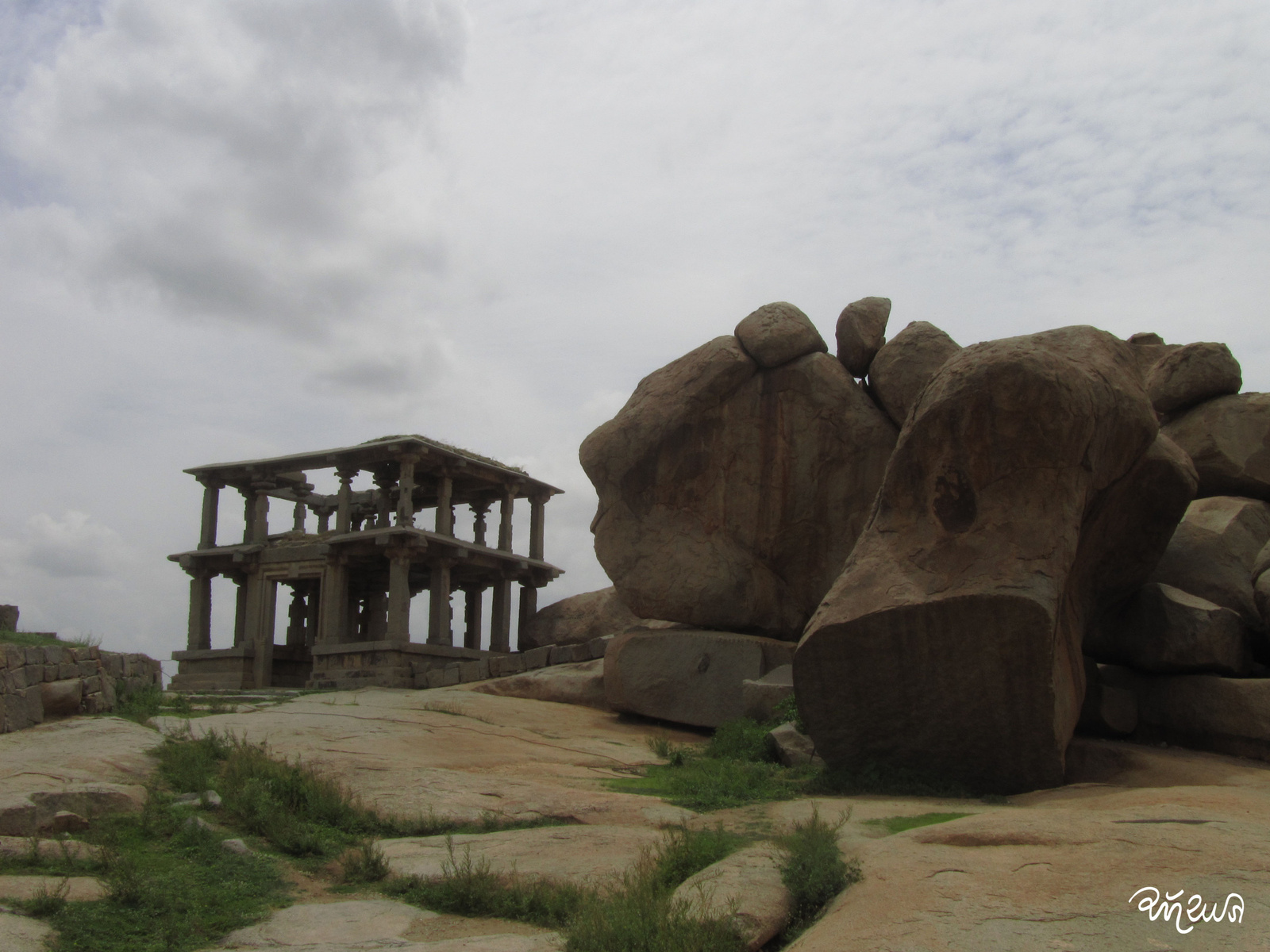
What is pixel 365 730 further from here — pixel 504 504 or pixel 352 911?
pixel 504 504

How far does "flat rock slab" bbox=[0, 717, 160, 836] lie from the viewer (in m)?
6.57

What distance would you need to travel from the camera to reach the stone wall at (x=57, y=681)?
33.1 ft

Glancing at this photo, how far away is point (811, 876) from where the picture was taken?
521 centimetres

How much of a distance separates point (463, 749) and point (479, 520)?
664 inches

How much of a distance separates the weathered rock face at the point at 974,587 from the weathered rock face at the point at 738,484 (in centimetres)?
552

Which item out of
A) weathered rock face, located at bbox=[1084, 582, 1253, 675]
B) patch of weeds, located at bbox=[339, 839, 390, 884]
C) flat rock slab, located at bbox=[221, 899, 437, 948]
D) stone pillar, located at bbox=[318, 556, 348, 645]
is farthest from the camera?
stone pillar, located at bbox=[318, 556, 348, 645]

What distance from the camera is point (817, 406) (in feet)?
47.0

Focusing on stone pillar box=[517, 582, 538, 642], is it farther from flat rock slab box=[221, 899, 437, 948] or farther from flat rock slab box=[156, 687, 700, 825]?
flat rock slab box=[221, 899, 437, 948]

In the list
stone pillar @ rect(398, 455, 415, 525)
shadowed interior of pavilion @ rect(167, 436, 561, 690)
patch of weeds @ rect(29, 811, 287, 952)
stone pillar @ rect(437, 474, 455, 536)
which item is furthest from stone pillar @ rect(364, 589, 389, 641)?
patch of weeds @ rect(29, 811, 287, 952)

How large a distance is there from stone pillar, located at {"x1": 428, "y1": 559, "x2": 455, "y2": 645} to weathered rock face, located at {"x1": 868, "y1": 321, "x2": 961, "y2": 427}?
1241cm

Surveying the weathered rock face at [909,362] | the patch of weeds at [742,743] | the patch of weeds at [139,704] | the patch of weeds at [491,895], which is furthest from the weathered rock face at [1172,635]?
the patch of weeds at [139,704]

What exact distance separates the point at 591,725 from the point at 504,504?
494 inches

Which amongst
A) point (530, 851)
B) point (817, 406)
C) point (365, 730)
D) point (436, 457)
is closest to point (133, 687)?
point (365, 730)

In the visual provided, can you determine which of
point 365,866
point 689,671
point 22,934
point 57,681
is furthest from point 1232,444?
point 57,681
